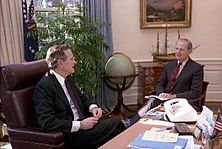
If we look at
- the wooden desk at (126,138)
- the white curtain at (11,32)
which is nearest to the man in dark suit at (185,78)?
the wooden desk at (126,138)

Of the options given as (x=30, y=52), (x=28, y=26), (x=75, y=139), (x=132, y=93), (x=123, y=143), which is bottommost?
(x=132, y=93)

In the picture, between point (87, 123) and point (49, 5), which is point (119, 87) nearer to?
point (49, 5)

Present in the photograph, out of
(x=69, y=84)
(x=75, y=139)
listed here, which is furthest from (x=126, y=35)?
(x=75, y=139)

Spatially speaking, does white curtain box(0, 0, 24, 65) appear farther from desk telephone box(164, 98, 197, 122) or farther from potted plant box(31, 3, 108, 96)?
desk telephone box(164, 98, 197, 122)

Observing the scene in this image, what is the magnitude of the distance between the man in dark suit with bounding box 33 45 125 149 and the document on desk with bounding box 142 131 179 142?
0.73 metres

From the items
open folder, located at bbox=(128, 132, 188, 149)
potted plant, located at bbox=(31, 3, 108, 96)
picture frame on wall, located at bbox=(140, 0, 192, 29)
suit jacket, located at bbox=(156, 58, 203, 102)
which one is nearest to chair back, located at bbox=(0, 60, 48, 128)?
open folder, located at bbox=(128, 132, 188, 149)

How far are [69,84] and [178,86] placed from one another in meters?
1.34

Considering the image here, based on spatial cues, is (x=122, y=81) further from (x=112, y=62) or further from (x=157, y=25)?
(x=157, y=25)

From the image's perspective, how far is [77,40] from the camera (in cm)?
385

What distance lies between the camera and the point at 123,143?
1.81 m

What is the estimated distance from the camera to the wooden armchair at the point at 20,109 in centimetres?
228

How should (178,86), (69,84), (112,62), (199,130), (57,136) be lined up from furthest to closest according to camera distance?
1. (112,62)
2. (178,86)
3. (69,84)
4. (57,136)
5. (199,130)

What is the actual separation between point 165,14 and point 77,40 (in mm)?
1817

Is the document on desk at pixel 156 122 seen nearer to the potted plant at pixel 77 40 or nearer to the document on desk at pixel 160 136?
the document on desk at pixel 160 136
